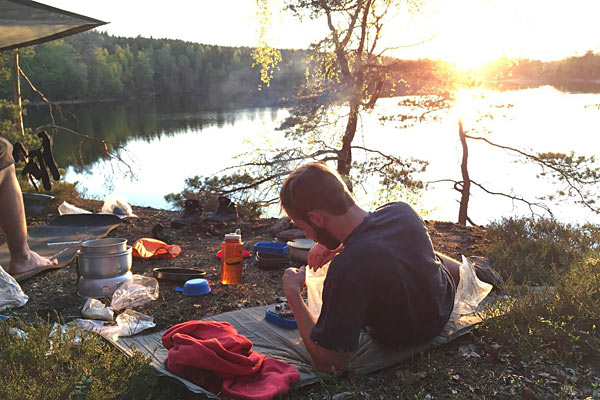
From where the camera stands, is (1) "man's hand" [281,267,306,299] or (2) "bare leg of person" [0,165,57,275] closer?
(1) "man's hand" [281,267,306,299]

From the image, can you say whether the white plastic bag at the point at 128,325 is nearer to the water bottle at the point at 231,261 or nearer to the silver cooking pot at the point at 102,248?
the silver cooking pot at the point at 102,248

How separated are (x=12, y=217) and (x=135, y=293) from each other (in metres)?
1.31

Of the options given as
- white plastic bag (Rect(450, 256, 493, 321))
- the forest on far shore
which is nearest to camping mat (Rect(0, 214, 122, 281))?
white plastic bag (Rect(450, 256, 493, 321))

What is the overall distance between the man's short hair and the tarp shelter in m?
3.56

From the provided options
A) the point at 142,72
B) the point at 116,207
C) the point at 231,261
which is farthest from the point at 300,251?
the point at 142,72

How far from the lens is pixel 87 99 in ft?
166

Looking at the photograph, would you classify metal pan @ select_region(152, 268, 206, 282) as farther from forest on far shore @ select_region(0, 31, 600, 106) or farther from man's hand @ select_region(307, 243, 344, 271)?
forest on far shore @ select_region(0, 31, 600, 106)

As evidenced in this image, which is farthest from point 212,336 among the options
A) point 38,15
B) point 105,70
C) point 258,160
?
point 105,70

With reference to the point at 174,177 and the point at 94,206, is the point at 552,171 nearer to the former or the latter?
the point at 94,206

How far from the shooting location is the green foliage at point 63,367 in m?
2.09

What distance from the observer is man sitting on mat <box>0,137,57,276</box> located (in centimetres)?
378

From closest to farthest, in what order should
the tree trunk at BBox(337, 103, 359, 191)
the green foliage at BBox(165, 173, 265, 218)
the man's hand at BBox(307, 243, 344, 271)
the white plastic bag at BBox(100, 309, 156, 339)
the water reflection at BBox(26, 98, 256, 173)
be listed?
the man's hand at BBox(307, 243, 344, 271) < the white plastic bag at BBox(100, 309, 156, 339) < the green foliage at BBox(165, 173, 265, 218) < the tree trunk at BBox(337, 103, 359, 191) < the water reflection at BBox(26, 98, 256, 173)

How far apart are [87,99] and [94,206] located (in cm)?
4880

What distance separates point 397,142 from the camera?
19.9 metres
